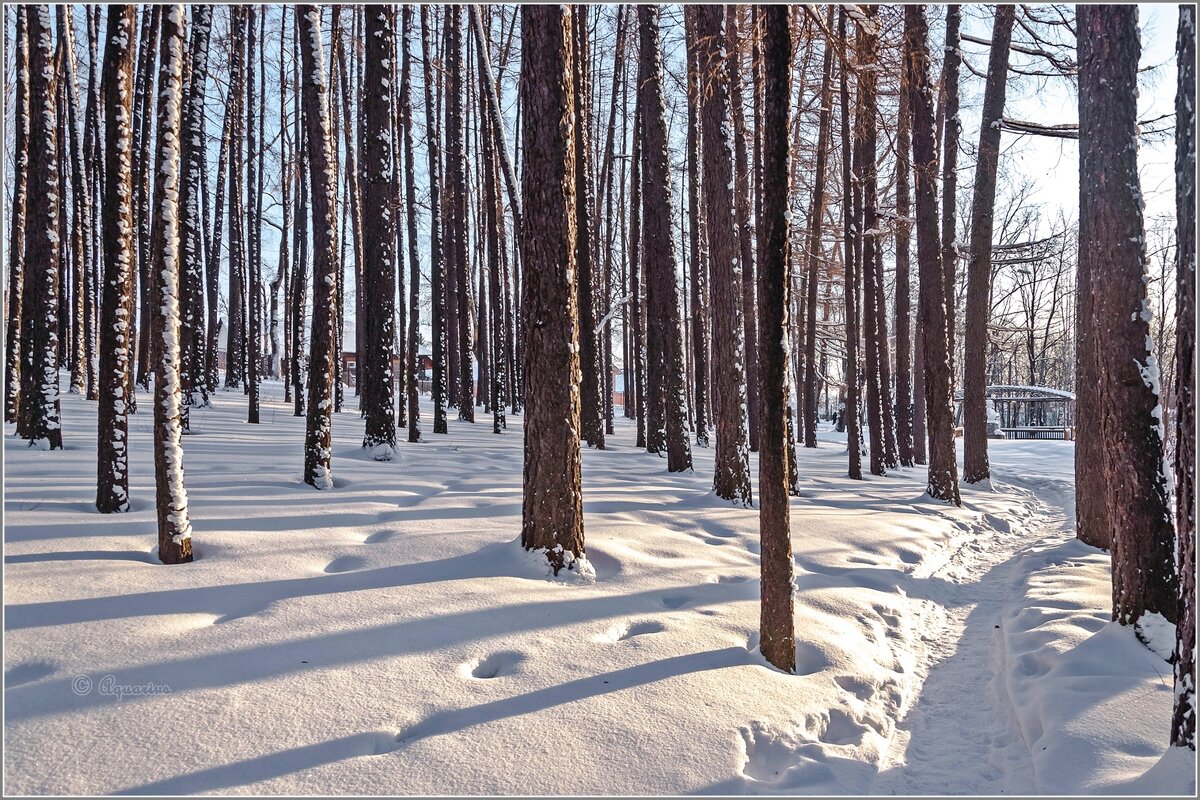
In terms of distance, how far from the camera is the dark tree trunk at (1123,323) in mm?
4070

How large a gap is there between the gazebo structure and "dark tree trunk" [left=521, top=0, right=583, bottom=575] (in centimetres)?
2088

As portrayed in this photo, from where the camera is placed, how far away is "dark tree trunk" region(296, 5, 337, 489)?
6289 mm

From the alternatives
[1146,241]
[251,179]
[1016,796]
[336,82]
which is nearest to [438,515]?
[1016,796]

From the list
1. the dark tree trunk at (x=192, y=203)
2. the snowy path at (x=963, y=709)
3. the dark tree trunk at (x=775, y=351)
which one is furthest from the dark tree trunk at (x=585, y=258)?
the dark tree trunk at (x=775, y=351)

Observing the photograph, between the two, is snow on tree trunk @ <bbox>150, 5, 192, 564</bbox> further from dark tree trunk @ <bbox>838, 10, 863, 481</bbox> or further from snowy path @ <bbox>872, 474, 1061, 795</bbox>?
dark tree trunk @ <bbox>838, 10, 863, 481</bbox>

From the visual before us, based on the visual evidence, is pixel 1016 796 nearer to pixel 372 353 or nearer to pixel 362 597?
pixel 362 597

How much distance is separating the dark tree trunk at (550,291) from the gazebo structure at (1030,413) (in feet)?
68.5

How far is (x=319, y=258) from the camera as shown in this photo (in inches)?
268

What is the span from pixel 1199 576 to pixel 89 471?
295 inches

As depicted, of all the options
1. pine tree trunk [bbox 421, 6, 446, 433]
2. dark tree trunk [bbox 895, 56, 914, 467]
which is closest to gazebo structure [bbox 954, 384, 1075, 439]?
dark tree trunk [bbox 895, 56, 914, 467]

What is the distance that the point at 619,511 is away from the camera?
6.26 metres

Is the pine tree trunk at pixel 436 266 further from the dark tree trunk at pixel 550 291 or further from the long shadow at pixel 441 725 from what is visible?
the long shadow at pixel 441 725

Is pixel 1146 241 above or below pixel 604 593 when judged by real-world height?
above

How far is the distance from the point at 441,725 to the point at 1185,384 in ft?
10.3
